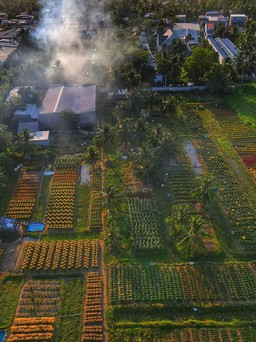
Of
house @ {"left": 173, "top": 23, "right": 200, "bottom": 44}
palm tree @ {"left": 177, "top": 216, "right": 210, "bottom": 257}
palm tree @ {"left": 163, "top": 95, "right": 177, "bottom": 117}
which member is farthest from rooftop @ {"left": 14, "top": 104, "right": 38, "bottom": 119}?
house @ {"left": 173, "top": 23, "right": 200, "bottom": 44}

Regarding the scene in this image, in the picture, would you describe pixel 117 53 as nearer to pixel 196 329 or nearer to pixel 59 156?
pixel 59 156

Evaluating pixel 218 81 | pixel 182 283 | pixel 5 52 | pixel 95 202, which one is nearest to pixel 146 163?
pixel 95 202

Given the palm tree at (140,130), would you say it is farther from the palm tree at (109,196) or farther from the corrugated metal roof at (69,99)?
the palm tree at (109,196)

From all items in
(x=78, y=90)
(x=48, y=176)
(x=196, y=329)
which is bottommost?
(x=196, y=329)

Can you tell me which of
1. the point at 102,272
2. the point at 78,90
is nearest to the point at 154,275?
the point at 102,272

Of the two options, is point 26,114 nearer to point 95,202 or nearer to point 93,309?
point 95,202

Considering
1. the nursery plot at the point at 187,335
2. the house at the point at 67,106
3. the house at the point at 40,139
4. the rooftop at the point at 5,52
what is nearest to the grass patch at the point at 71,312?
the nursery plot at the point at 187,335
